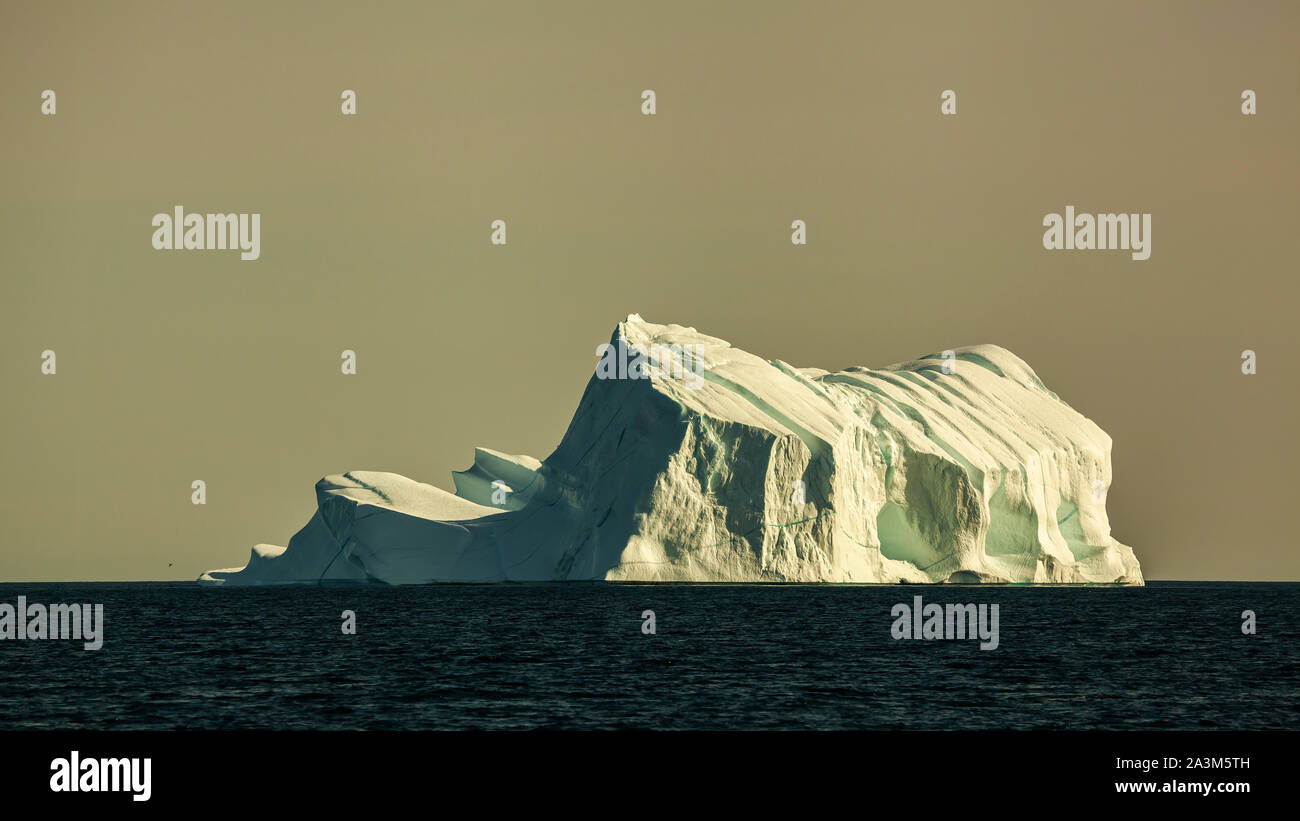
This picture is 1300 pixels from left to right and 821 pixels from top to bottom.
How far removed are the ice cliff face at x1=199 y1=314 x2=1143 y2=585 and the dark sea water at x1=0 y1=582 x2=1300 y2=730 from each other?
24.1 feet

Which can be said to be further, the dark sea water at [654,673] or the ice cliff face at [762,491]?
the ice cliff face at [762,491]

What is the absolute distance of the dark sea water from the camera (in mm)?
20203

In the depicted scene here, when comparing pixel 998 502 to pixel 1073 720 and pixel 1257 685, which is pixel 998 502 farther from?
pixel 1073 720

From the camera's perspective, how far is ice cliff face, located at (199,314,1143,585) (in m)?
52.6

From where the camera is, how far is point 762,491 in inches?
2053

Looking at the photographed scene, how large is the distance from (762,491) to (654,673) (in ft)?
87.2

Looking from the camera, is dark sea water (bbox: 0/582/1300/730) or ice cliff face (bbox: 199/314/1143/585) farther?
ice cliff face (bbox: 199/314/1143/585)

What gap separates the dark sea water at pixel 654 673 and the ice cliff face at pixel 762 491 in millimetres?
7337

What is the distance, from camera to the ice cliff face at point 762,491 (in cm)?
5259

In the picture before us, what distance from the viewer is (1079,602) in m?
53.6

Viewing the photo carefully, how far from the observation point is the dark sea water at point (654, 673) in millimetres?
20203
